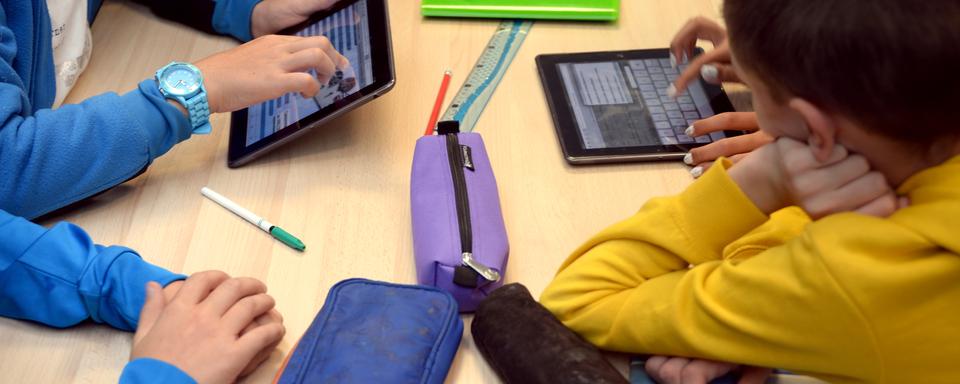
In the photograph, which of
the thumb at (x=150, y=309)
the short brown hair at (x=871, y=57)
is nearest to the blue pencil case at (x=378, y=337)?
the thumb at (x=150, y=309)

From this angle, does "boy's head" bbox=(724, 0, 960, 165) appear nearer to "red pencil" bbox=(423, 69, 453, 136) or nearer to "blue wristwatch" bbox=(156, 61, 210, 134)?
"red pencil" bbox=(423, 69, 453, 136)

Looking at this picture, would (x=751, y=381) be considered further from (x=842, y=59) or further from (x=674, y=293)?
(x=842, y=59)

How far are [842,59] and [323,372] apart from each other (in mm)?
488

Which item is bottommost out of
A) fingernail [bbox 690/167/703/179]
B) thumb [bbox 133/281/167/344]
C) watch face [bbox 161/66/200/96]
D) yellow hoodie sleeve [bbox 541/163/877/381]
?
fingernail [bbox 690/167/703/179]

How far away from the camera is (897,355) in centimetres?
72

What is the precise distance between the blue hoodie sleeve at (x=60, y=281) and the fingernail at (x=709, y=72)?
65 centimetres

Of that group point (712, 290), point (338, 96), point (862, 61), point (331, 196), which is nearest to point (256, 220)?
point (331, 196)

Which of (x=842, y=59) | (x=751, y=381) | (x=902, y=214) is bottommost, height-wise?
(x=751, y=381)

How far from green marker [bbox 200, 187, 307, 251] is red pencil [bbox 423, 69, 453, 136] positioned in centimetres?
23

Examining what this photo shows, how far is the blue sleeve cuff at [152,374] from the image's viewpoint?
0.78 meters

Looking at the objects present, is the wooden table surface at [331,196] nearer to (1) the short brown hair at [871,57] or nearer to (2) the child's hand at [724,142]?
(2) the child's hand at [724,142]

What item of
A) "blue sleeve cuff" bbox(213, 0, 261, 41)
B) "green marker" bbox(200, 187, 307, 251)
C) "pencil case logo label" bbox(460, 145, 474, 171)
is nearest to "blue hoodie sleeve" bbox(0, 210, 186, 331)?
"green marker" bbox(200, 187, 307, 251)

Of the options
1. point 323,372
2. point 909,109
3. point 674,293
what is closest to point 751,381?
point 674,293

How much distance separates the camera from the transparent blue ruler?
1.13 meters
